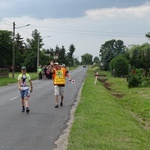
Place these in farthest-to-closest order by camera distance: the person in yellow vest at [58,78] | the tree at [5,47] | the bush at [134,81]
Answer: the tree at [5,47] < the bush at [134,81] < the person in yellow vest at [58,78]

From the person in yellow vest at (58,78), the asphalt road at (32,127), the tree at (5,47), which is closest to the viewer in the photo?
the asphalt road at (32,127)

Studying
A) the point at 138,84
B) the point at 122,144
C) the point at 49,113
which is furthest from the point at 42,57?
the point at 122,144

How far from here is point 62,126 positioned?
11.3 m

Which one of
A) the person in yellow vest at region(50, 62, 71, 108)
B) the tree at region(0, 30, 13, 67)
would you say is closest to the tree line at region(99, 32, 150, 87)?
the person in yellow vest at region(50, 62, 71, 108)

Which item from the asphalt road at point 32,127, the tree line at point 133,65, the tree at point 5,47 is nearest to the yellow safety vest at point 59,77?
the asphalt road at point 32,127

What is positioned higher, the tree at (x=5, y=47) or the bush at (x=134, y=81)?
the tree at (x=5, y=47)

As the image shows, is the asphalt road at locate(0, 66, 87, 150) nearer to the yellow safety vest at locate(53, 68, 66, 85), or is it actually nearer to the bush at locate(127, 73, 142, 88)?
the yellow safety vest at locate(53, 68, 66, 85)

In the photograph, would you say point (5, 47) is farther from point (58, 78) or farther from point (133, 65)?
point (58, 78)

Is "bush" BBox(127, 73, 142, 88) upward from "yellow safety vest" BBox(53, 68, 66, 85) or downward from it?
downward

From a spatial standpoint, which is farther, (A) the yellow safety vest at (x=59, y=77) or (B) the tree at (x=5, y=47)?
(B) the tree at (x=5, y=47)

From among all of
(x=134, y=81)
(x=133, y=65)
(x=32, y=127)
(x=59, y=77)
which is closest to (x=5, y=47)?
(x=133, y=65)

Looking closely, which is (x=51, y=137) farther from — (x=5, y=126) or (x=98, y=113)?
(x=98, y=113)

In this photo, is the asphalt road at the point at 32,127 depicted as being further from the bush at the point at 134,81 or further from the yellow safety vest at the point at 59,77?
the bush at the point at 134,81

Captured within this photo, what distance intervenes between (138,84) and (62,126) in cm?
2582
